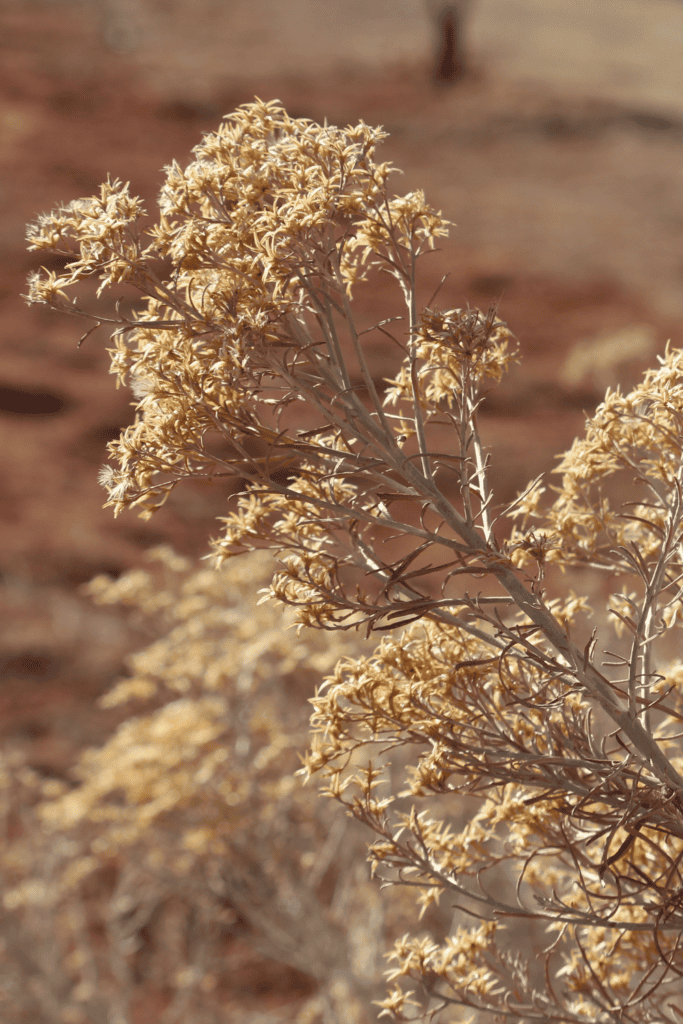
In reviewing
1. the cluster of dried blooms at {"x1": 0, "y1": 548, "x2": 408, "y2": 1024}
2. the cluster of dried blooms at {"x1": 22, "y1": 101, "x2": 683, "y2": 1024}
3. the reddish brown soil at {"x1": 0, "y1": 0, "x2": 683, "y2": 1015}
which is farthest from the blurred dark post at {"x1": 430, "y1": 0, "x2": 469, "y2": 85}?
the cluster of dried blooms at {"x1": 22, "y1": 101, "x2": 683, "y2": 1024}

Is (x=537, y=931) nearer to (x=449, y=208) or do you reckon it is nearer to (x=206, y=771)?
(x=206, y=771)

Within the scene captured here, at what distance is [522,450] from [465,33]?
14862 mm

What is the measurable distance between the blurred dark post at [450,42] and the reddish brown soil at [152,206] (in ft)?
1.46

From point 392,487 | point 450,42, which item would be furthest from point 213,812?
point 450,42

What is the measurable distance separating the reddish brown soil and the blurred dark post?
1.46ft

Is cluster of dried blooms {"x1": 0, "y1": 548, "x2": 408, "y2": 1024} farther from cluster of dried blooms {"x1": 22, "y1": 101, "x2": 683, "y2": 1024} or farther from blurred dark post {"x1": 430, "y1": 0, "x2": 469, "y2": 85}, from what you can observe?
blurred dark post {"x1": 430, "y1": 0, "x2": 469, "y2": 85}

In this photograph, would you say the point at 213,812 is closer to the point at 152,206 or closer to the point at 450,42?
the point at 152,206

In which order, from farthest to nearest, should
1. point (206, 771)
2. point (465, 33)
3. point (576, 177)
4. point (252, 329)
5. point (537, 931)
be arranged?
point (465, 33), point (576, 177), point (537, 931), point (206, 771), point (252, 329)

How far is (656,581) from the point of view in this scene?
65.4 inches

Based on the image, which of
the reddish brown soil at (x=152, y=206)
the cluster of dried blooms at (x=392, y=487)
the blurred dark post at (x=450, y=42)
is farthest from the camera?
the blurred dark post at (x=450, y=42)

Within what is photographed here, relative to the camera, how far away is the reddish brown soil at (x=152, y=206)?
13.0 m

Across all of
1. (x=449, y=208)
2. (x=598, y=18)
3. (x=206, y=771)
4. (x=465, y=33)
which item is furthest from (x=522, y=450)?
(x=598, y=18)

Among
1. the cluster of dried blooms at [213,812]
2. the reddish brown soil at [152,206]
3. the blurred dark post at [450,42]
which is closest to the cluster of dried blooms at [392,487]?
the cluster of dried blooms at [213,812]

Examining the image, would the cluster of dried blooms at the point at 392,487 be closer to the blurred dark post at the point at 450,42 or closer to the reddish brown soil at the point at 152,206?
the reddish brown soil at the point at 152,206
